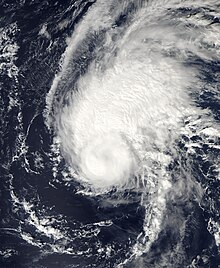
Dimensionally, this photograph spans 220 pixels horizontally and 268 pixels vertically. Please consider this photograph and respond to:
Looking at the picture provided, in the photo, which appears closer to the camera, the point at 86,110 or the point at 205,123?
the point at 205,123

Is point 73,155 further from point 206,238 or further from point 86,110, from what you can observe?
point 206,238

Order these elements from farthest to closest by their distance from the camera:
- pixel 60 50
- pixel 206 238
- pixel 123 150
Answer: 1. pixel 60 50
2. pixel 123 150
3. pixel 206 238

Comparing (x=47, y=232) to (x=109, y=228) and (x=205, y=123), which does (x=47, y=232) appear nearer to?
(x=109, y=228)

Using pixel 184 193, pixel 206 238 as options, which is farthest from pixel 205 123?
pixel 206 238

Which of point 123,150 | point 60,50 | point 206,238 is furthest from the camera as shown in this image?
point 60,50

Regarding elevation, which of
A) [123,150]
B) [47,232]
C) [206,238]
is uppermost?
[123,150]

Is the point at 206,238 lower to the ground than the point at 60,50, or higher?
lower

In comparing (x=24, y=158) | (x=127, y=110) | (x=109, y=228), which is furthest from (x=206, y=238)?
(x=24, y=158)
